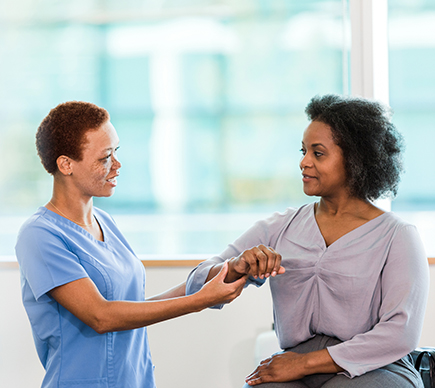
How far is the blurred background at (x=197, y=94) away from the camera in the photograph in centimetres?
245

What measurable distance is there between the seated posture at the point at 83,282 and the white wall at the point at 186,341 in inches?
30.5

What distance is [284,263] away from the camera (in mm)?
1526

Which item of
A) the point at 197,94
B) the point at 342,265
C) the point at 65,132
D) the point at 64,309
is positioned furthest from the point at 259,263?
the point at 197,94

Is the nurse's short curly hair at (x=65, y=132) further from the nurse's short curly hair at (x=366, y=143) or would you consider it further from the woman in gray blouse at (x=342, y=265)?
the nurse's short curly hair at (x=366, y=143)

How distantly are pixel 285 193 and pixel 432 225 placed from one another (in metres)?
0.80

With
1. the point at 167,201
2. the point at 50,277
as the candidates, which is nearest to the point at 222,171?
the point at 167,201

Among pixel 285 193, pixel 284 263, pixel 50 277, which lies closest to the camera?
pixel 50 277

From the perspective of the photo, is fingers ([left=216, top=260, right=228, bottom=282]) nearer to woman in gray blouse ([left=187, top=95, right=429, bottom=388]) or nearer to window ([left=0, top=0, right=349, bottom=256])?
woman in gray blouse ([left=187, top=95, right=429, bottom=388])

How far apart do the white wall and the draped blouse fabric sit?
2.66 ft

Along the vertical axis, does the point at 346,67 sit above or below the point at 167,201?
above

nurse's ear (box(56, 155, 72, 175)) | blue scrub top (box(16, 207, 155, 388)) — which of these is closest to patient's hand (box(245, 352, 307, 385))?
blue scrub top (box(16, 207, 155, 388))

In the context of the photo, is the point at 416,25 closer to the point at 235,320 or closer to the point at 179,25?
the point at 179,25

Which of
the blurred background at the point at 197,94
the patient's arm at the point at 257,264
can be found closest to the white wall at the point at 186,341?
the blurred background at the point at 197,94

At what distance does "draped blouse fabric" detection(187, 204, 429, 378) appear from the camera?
4.25 feet
